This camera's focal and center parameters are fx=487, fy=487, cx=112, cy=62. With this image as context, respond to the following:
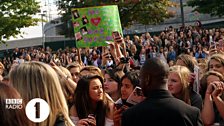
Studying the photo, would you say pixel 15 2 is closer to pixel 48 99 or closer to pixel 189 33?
pixel 189 33

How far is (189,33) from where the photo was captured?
22.2 metres

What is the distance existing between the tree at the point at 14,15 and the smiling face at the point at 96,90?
24530 millimetres

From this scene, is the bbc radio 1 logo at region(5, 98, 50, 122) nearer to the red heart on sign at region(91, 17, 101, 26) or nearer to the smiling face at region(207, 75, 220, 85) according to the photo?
the smiling face at region(207, 75, 220, 85)

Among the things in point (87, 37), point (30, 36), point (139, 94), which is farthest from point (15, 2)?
point (139, 94)

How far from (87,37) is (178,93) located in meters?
6.61

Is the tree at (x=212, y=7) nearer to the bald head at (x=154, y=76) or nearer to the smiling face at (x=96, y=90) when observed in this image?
the smiling face at (x=96, y=90)

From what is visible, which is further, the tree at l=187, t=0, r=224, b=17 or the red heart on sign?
the tree at l=187, t=0, r=224, b=17

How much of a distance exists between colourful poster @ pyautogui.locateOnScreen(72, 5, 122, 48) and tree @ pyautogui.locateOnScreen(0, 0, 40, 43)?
57.7 feet

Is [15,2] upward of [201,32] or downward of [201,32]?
upward

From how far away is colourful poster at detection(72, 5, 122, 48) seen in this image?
37.0ft

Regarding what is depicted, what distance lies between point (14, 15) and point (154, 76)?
26.7 metres

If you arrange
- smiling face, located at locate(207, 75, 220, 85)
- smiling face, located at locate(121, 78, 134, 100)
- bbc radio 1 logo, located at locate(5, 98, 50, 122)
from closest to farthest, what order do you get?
bbc radio 1 logo, located at locate(5, 98, 50, 122) < smiling face, located at locate(121, 78, 134, 100) < smiling face, located at locate(207, 75, 220, 85)

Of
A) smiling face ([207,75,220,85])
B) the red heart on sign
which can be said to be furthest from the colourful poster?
smiling face ([207,75,220,85])

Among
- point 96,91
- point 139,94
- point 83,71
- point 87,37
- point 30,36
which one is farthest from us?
point 30,36
